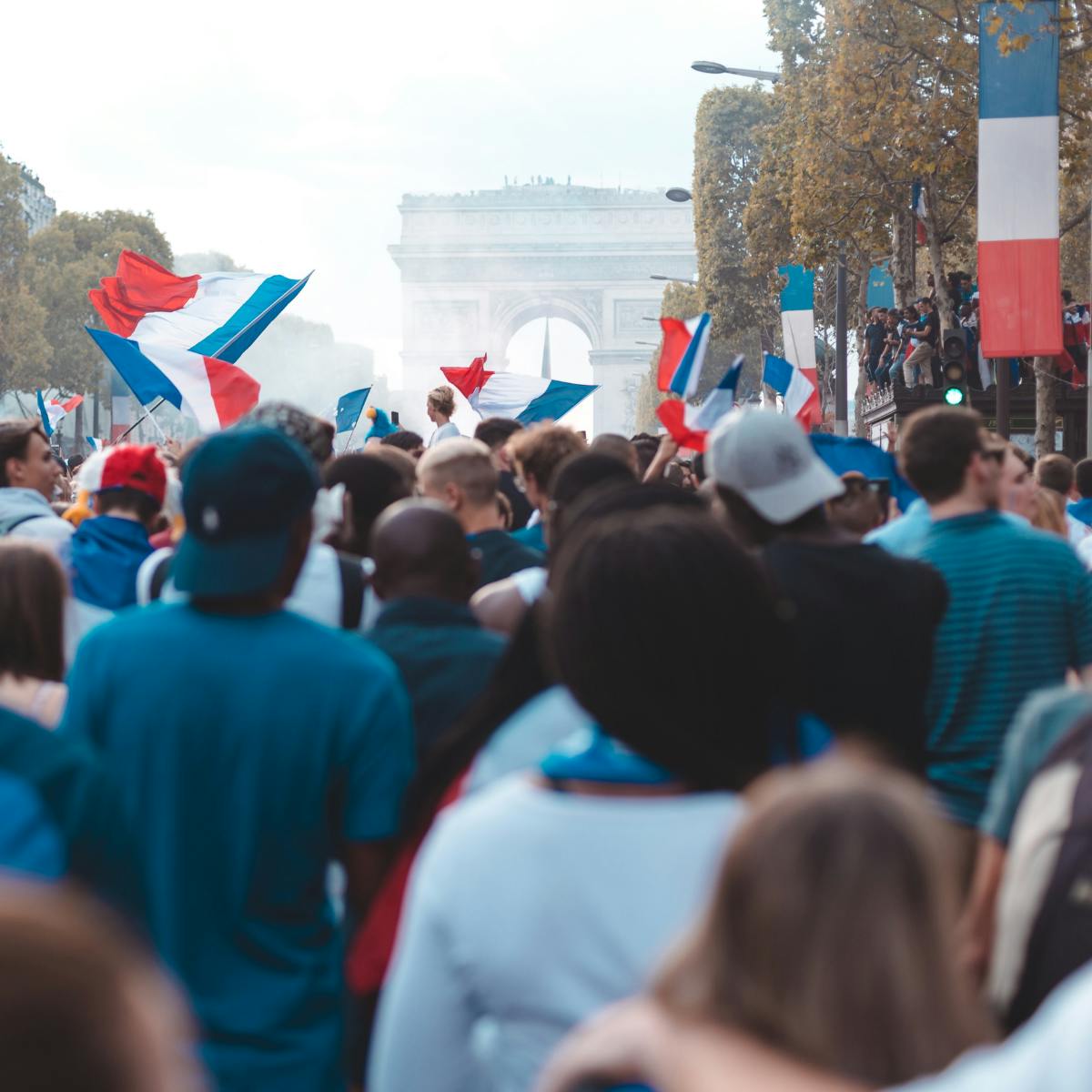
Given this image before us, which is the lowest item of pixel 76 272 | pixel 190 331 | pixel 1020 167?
pixel 190 331

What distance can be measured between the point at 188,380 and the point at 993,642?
25.2 ft

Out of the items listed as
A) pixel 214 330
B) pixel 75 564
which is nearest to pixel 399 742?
pixel 75 564

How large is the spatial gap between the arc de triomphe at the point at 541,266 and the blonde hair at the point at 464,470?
8953 centimetres


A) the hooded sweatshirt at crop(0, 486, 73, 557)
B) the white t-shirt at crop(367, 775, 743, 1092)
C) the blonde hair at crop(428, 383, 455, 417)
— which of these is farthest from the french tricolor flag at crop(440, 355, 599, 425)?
the white t-shirt at crop(367, 775, 743, 1092)

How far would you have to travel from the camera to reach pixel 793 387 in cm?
1382

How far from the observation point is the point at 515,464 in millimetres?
6184

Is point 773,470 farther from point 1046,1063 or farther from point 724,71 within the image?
point 724,71

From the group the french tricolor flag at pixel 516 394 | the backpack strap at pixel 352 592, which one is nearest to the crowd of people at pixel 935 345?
the french tricolor flag at pixel 516 394

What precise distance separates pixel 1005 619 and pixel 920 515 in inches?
39.2

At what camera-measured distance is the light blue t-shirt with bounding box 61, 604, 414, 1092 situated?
2.79m

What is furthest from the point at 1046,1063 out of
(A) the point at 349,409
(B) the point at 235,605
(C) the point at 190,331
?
(A) the point at 349,409

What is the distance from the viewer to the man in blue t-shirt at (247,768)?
110 inches

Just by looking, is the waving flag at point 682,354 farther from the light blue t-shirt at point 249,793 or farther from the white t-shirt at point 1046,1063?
the white t-shirt at point 1046,1063

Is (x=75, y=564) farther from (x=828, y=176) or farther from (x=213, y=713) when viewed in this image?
(x=828, y=176)
